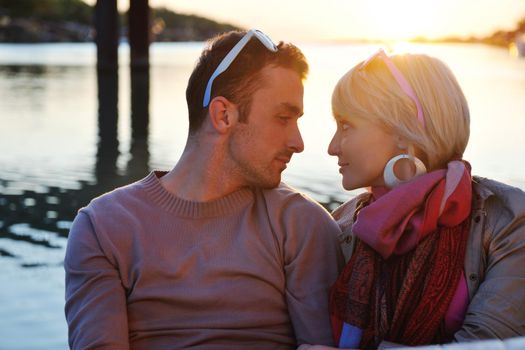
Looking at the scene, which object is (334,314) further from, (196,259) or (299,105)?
(299,105)

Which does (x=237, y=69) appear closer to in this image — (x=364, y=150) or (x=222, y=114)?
(x=222, y=114)

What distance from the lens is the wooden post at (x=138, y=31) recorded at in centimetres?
2595

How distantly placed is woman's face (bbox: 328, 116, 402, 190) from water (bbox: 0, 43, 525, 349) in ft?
0.94

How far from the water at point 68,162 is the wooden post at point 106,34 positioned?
6.33 feet

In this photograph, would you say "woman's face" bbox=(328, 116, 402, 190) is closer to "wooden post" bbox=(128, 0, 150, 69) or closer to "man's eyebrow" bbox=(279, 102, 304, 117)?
"man's eyebrow" bbox=(279, 102, 304, 117)

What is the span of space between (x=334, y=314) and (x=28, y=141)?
9845 mm

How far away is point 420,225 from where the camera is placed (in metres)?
2.52

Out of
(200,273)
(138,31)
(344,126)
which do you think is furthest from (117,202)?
(138,31)

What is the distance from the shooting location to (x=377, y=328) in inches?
101

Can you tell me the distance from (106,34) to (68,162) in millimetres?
12886

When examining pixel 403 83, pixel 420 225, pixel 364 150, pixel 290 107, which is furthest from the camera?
pixel 290 107

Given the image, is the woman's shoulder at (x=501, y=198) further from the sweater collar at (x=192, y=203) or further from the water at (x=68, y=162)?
the sweater collar at (x=192, y=203)

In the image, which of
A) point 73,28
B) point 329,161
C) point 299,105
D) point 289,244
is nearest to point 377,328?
point 289,244

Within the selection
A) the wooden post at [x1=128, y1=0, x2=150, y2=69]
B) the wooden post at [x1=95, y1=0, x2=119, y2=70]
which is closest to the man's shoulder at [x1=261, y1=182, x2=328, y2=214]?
the wooden post at [x1=95, y1=0, x2=119, y2=70]
